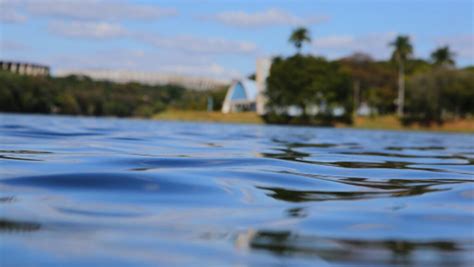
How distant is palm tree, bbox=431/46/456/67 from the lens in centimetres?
7512

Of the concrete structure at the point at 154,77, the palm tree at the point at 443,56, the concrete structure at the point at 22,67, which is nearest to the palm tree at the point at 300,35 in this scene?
the palm tree at the point at 443,56

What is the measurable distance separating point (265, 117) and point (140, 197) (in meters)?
64.0

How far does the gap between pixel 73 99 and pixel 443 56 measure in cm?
4572

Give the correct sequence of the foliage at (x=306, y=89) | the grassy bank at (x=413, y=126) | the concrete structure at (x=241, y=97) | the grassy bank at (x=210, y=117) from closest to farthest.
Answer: the grassy bank at (x=413, y=126)
the foliage at (x=306, y=89)
the grassy bank at (x=210, y=117)
the concrete structure at (x=241, y=97)

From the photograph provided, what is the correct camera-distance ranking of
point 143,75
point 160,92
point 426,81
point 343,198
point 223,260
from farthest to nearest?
point 143,75, point 160,92, point 426,81, point 343,198, point 223,260

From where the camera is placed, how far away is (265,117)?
67.1 m

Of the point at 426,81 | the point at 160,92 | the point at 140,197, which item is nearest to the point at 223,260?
the point at 140,197

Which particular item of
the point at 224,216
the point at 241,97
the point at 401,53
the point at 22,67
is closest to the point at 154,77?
the point at 22,67

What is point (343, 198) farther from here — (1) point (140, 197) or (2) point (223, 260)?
(2) point (223, 260)

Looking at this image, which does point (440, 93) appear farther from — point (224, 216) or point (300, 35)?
point (224, 216)

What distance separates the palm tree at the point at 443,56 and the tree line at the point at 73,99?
1262 inches

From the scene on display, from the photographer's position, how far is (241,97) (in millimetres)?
89062

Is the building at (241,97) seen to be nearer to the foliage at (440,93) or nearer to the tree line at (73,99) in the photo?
the tree line at (73,99)

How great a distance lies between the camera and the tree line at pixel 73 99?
64.0 meters
